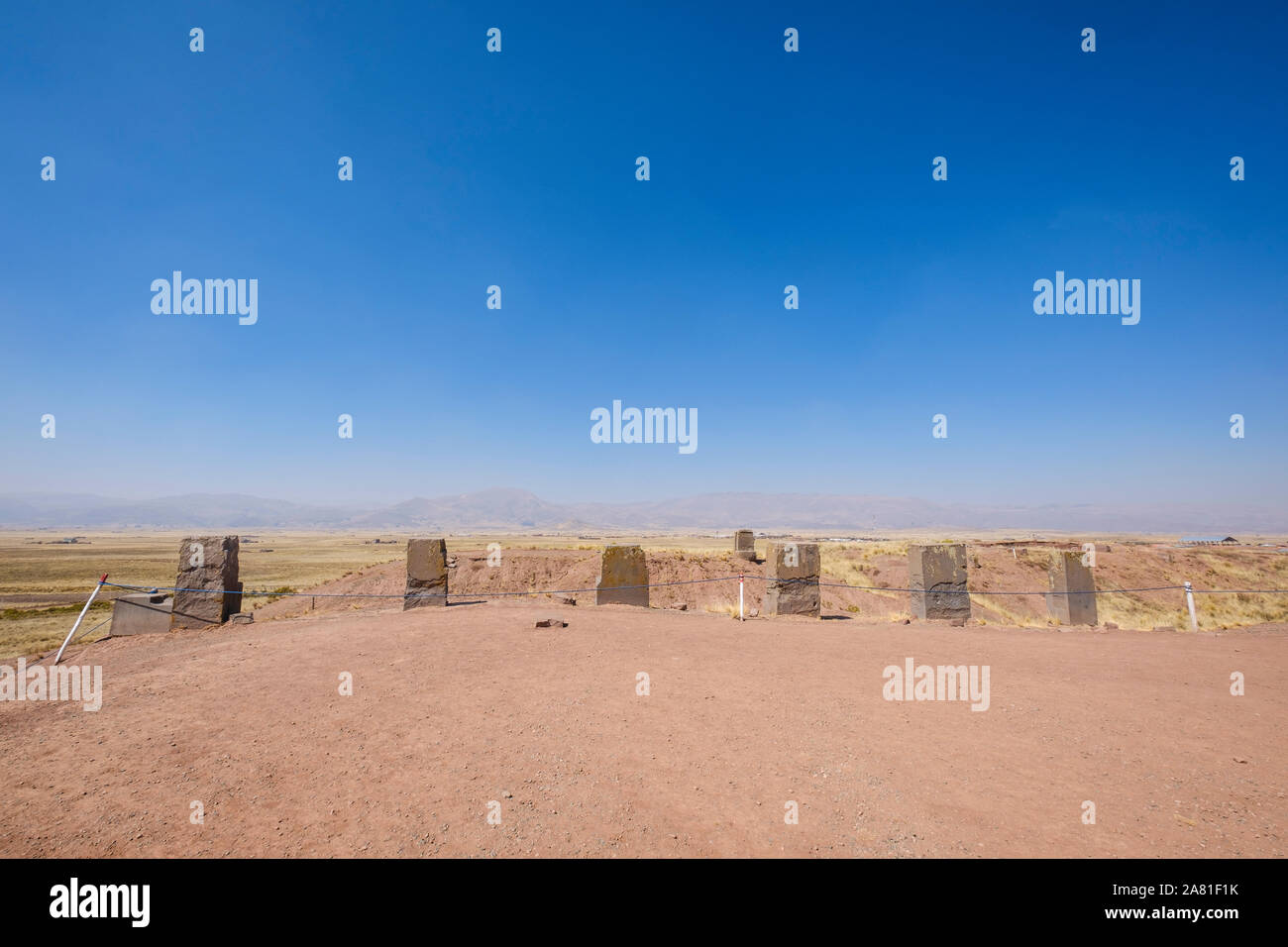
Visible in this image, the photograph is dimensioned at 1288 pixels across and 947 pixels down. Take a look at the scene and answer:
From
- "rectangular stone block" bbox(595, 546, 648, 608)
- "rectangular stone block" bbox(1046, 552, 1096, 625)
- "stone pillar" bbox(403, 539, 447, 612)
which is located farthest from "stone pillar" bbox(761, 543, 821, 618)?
"stone pillar" bbox(403, 539, 447, 612)

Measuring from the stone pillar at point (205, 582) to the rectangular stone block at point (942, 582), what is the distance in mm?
17419

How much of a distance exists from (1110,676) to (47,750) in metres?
15.0

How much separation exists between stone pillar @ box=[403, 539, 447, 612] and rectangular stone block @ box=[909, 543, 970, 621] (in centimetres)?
1277

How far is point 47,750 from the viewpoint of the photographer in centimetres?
622

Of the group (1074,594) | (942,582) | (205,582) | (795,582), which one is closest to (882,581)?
(1074,594)

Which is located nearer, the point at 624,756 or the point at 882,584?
the point at 624,756

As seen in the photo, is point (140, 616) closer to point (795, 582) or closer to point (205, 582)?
point (205, 582)

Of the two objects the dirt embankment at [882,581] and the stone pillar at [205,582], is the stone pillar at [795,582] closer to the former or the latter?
the dirt embankment at [882,581]

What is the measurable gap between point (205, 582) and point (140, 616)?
1.33 metres

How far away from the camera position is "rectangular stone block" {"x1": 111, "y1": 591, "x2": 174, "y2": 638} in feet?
41.2

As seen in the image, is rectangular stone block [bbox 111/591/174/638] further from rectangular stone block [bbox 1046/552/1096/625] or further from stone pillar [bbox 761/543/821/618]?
rectangular stone block [bbox 1046/552/1096/625]

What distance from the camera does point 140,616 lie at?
499 inches
